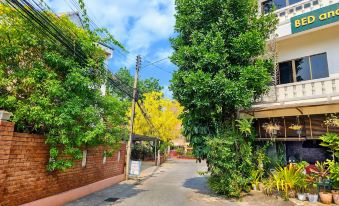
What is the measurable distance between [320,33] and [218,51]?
4.84 m

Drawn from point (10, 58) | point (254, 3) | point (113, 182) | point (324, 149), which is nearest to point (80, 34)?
point (10, 58)

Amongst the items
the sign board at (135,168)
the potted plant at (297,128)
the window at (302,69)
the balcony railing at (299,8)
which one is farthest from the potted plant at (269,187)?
the sign board at (135,168)

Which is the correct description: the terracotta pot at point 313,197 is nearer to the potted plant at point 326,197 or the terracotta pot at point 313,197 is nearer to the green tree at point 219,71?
the potted plant at point 326,197

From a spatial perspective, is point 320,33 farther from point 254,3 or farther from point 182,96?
point 182,96

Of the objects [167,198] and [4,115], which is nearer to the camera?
[4,115]

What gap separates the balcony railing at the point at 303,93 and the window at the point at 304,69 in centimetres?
105

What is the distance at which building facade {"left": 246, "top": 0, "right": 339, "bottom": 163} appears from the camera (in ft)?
33.1

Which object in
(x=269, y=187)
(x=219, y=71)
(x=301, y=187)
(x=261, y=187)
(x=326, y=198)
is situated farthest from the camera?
(x=261, y=187)

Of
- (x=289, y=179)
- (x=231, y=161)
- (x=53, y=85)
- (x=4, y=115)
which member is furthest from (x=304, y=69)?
(x=4, y=115)

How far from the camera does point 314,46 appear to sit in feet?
37.4

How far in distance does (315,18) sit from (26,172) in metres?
12.5

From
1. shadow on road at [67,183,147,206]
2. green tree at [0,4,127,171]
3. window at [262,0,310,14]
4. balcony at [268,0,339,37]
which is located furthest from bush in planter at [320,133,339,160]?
shadow on road at [67,183,147,206]

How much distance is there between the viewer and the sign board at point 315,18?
10273 millimetres

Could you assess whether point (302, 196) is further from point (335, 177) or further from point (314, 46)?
point (314, 46)
